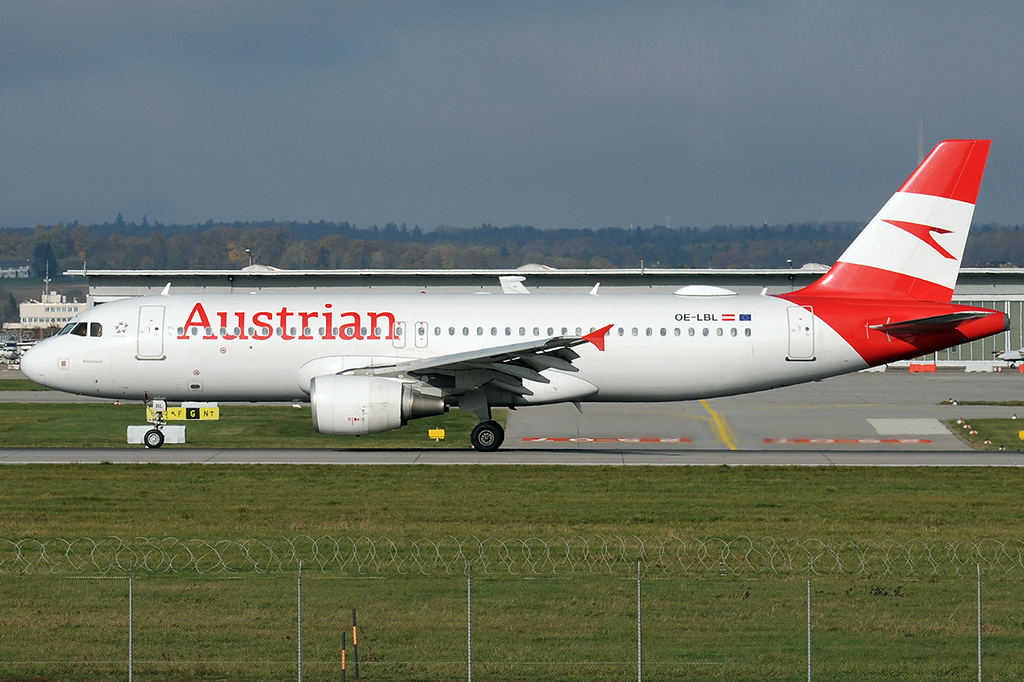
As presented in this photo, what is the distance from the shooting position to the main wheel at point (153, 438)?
33562mm

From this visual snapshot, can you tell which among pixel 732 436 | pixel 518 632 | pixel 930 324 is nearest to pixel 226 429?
pixel 732 436

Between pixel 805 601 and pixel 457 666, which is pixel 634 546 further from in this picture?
pixel 457 666

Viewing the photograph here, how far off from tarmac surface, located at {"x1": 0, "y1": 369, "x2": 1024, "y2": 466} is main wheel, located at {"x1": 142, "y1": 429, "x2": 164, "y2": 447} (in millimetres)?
902

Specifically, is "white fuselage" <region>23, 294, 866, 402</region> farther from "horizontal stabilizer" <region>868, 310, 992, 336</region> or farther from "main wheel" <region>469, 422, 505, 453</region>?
"main wheel" <region>469, 422, 505, 453</region>

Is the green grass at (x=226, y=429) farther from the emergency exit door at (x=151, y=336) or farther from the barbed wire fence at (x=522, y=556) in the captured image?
the barbed wire fence at (x=522, y=556)

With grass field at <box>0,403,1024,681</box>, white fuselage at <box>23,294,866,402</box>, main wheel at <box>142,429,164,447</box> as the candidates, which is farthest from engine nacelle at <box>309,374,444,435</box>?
grass field at <box>0,403,1024,681</box>

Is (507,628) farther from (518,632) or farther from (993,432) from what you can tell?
(993,432)

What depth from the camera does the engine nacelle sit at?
1185 inches

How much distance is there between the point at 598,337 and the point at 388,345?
19.4 ft

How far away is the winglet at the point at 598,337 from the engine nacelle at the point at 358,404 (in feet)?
16.4

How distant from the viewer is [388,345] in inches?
1289

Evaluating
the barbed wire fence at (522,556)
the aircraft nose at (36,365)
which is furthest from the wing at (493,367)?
the barbed wire fence at (522,556)

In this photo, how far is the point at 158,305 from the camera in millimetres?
33250

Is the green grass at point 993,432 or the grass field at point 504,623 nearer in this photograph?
the grass field at point 504,623
